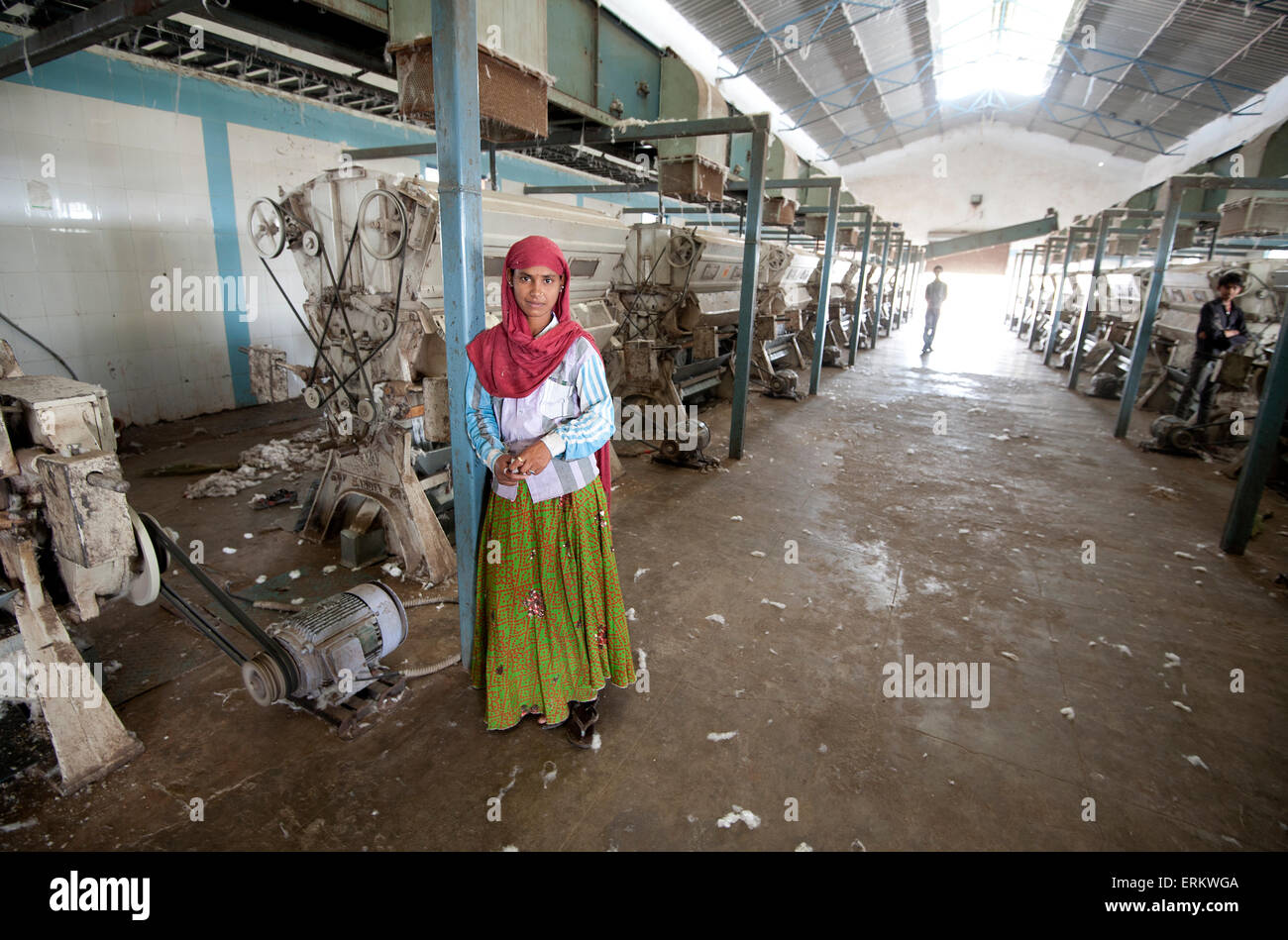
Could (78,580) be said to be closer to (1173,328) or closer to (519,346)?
(519,346)

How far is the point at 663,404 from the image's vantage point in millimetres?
6363

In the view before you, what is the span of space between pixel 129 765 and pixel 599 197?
528 inches

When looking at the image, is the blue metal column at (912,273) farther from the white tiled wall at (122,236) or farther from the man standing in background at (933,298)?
the white tiled wall at (122,236)

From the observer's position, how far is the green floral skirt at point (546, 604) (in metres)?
2.31

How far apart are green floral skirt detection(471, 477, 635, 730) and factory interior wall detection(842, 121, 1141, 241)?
27031mm

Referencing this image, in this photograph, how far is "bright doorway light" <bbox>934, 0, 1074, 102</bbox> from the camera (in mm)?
13922

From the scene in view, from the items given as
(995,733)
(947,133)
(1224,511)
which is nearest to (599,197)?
(1224,511)

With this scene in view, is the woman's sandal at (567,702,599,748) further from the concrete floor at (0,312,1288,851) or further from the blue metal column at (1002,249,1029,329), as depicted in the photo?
the blue metal column at (1002,249,1029,329)

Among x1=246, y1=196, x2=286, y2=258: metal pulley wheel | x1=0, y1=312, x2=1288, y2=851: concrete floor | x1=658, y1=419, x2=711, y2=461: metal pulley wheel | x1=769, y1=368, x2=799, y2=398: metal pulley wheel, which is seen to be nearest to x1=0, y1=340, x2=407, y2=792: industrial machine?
x1=0, y1=312, x2=1288, y2=851: concrete floor

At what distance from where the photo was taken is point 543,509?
229cm

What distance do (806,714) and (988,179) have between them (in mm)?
27794
